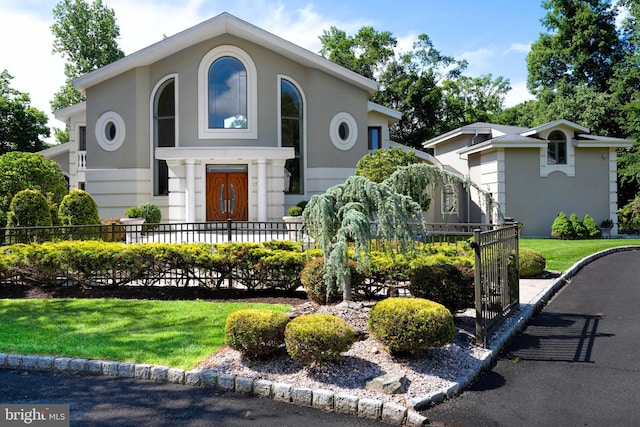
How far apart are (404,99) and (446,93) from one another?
21.3 feet

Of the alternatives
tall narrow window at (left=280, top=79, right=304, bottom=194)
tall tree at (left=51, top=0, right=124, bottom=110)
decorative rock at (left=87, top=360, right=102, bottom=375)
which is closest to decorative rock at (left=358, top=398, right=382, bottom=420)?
decorative rock at (left=87, top=360, right=102, bottom=375)

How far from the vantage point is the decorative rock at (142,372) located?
5.91m

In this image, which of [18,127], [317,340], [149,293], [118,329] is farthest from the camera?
[18,127]

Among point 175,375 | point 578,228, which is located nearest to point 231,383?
point 175,375

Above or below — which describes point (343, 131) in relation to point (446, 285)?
above

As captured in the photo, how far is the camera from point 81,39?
4328cm

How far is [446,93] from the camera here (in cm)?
4584

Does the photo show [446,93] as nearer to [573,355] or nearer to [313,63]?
[313,63]

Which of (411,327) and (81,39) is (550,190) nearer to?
(411,327)

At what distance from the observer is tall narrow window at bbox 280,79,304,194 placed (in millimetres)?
22375

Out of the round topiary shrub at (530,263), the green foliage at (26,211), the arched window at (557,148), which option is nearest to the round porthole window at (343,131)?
the arched window at (557,148)

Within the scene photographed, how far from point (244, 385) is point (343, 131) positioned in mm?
18632

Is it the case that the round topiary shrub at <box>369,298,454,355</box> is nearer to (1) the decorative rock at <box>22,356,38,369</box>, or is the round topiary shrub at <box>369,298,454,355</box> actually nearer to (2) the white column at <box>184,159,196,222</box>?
(1) the decorative rock at <box>22,356,38,369</box>

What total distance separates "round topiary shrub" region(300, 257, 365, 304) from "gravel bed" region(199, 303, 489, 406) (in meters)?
1.73
